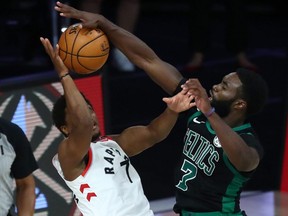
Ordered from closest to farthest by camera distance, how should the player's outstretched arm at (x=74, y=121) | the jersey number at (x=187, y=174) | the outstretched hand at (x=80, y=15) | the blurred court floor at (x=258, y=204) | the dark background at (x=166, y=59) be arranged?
1. the player's outstretched arm at (x=74, y=121)
2. the outstretched hand at (x=80, y=15)
3. the jersey number at (x=187, y=174)
4. the blurred court floor at (x=258, y=204)
5. the dark background at (x=166, y=59)

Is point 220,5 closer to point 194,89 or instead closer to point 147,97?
point 147,97

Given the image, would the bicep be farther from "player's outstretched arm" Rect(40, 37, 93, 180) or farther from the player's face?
the player's face

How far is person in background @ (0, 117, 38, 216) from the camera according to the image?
4973 mm

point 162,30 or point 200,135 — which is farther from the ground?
point 200,135

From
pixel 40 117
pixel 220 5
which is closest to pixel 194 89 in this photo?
pixel 40 117

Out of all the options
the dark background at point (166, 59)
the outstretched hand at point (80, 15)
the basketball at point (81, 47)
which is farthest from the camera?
the dark background at point (166, 59)

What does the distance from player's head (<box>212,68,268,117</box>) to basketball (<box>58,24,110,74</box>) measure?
717 millimetres

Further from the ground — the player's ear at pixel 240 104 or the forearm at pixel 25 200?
the player's ear at pixel 240 104

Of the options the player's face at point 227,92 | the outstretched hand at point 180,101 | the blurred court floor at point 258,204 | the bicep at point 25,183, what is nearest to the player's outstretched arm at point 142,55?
the player's face at point 227,92

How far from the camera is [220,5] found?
16328 millimetres

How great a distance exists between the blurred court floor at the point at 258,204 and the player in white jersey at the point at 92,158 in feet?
7.64

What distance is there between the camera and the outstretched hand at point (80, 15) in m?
5.08

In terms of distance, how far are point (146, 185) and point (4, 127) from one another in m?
3.13

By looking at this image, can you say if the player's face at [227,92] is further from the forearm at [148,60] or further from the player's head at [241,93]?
the forearm at [148,60]
